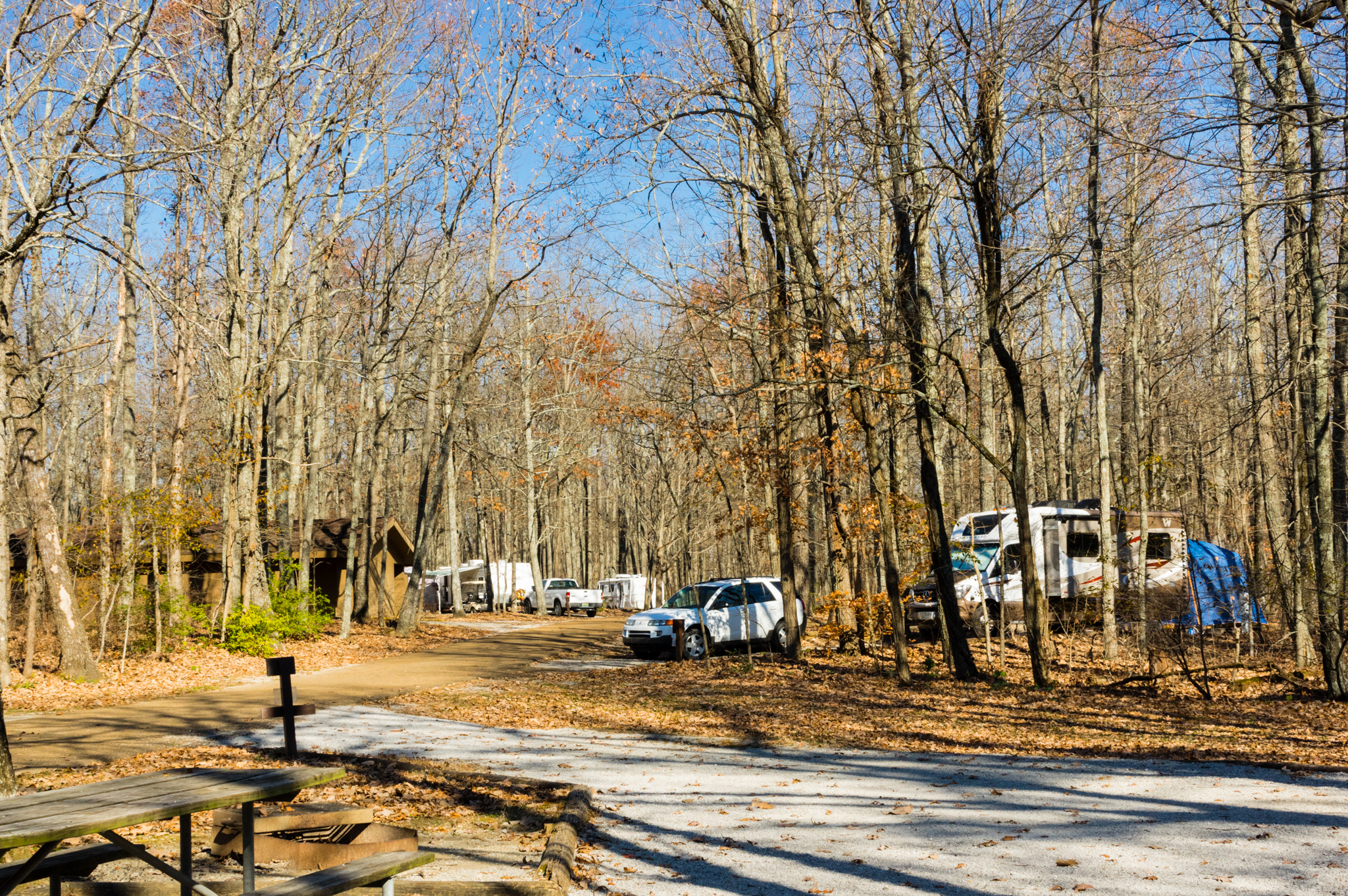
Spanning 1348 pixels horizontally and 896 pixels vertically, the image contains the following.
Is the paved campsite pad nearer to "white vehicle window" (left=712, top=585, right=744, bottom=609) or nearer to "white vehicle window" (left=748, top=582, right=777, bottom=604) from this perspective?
"white vehicle window" (left=712, top=585, right=744, bottom=609)

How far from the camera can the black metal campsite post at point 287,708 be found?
24.4ft

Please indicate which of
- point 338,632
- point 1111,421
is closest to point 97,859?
point 338,632

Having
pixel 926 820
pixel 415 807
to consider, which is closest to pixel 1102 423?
pixel 926 820

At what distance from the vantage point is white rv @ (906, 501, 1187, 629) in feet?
70.2

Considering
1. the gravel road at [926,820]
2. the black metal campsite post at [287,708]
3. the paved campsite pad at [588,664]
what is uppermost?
the black metal campsite post at [287,708]

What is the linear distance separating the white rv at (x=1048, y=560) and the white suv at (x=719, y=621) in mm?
2927

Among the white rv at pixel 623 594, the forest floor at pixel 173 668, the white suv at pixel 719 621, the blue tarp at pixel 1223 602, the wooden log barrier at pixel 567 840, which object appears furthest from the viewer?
the white rv at pixel 623 594

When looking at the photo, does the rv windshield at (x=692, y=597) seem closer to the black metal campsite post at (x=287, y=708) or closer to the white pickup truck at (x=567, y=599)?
the black metal campsite post at (x=287, y=708)

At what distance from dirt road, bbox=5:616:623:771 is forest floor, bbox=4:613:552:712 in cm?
57

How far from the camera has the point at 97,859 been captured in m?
4.72

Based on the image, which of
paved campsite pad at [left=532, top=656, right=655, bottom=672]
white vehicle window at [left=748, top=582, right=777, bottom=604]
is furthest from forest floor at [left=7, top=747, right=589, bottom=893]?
white vehicle window at [left=748, top=582, right=777, bottom=604]

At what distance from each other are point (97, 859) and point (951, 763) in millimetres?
7493

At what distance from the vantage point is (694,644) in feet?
68.9

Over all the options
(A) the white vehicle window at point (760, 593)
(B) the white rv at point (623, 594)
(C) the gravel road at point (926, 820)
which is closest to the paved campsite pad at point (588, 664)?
(A) the white vehicle window at point (760, 593)
